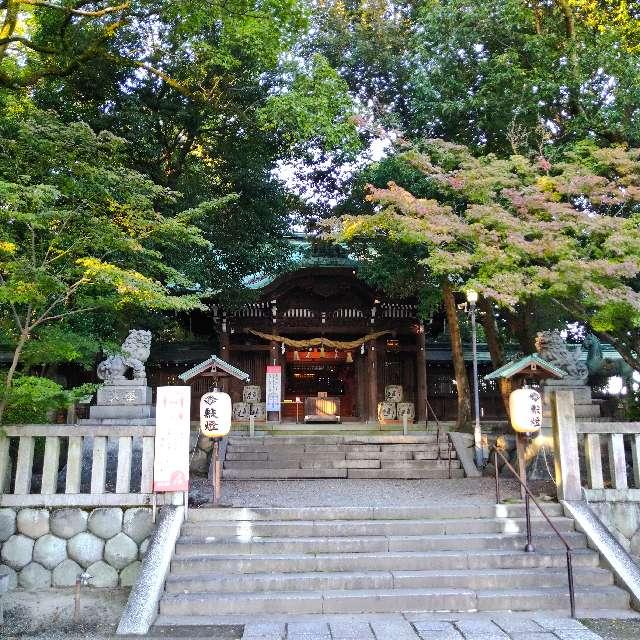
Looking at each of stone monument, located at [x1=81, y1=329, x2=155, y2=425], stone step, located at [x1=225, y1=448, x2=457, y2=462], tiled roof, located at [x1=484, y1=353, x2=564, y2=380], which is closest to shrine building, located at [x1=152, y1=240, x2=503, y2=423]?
stone step, located at [x1=225, y1=448, x2=457, y2=462]

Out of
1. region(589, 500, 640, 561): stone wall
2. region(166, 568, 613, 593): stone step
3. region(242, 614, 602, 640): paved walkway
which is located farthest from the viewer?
region(589, 500, 640, 561): stone wall

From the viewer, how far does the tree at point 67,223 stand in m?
6.78

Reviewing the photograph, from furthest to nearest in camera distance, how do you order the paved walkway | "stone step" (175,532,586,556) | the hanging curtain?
the hanging curtain < "stone step" (175,532,586,556) < the paved walkway

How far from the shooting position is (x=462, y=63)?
13125 millimetres

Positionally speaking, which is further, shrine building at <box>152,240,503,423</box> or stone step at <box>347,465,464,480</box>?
shrine building at <box>152,240,503,423</box>

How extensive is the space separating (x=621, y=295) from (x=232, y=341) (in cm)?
1378

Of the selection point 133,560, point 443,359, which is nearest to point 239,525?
point 133,560

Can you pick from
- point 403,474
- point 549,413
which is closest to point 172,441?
point 403,474

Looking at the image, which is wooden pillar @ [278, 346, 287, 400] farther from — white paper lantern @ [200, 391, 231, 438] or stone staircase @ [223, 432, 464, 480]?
white paper lantern @ [200, 391, 231, 438]

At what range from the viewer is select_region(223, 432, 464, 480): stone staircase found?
11.7m

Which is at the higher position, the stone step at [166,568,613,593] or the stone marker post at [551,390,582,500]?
the stone marker post at [551,390,582,500]

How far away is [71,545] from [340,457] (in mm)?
6519

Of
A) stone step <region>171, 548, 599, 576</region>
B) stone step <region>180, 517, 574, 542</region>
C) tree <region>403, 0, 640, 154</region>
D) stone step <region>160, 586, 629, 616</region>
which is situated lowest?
stone step <region>160, 586, 629, 616</region>

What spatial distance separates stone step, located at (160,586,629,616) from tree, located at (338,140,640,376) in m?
4.17
